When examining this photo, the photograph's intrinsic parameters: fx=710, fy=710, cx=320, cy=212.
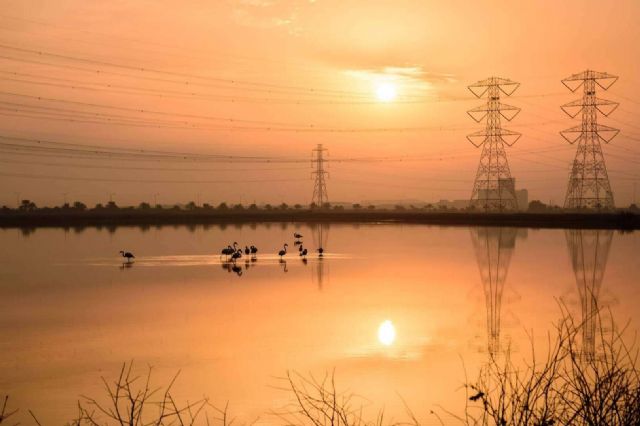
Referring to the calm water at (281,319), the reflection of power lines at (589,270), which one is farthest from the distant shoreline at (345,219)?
the calm water at (281,319)

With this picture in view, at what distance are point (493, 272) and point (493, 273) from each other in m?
0.31

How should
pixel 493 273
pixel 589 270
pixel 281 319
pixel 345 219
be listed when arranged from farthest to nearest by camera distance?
pixel 345 219 → pixel 589 270 → pixel 493 273 → pixel 281 319

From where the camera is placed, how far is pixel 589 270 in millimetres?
26031

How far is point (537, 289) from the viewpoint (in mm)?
20656

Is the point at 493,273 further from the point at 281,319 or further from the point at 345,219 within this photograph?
the point at 345,219

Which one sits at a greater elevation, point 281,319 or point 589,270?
point 589,270

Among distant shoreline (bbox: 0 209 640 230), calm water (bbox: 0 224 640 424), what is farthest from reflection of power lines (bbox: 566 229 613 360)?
distant shoreline (bbox: 0 209 640 230)

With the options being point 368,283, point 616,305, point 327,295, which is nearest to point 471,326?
point 616,305

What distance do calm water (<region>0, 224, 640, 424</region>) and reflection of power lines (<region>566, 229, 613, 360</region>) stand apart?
25cm

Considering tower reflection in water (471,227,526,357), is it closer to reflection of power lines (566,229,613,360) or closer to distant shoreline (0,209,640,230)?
reflection of power lines (566,229,613,360)

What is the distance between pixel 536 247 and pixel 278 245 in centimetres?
1548

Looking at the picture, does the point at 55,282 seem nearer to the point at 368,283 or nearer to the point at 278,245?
the point at 368,283

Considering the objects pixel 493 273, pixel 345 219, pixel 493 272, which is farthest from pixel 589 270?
pixel 345 219

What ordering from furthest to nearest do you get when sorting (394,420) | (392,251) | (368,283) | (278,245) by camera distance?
(278,245)
(392,251)
(368,283)
(394,420)
